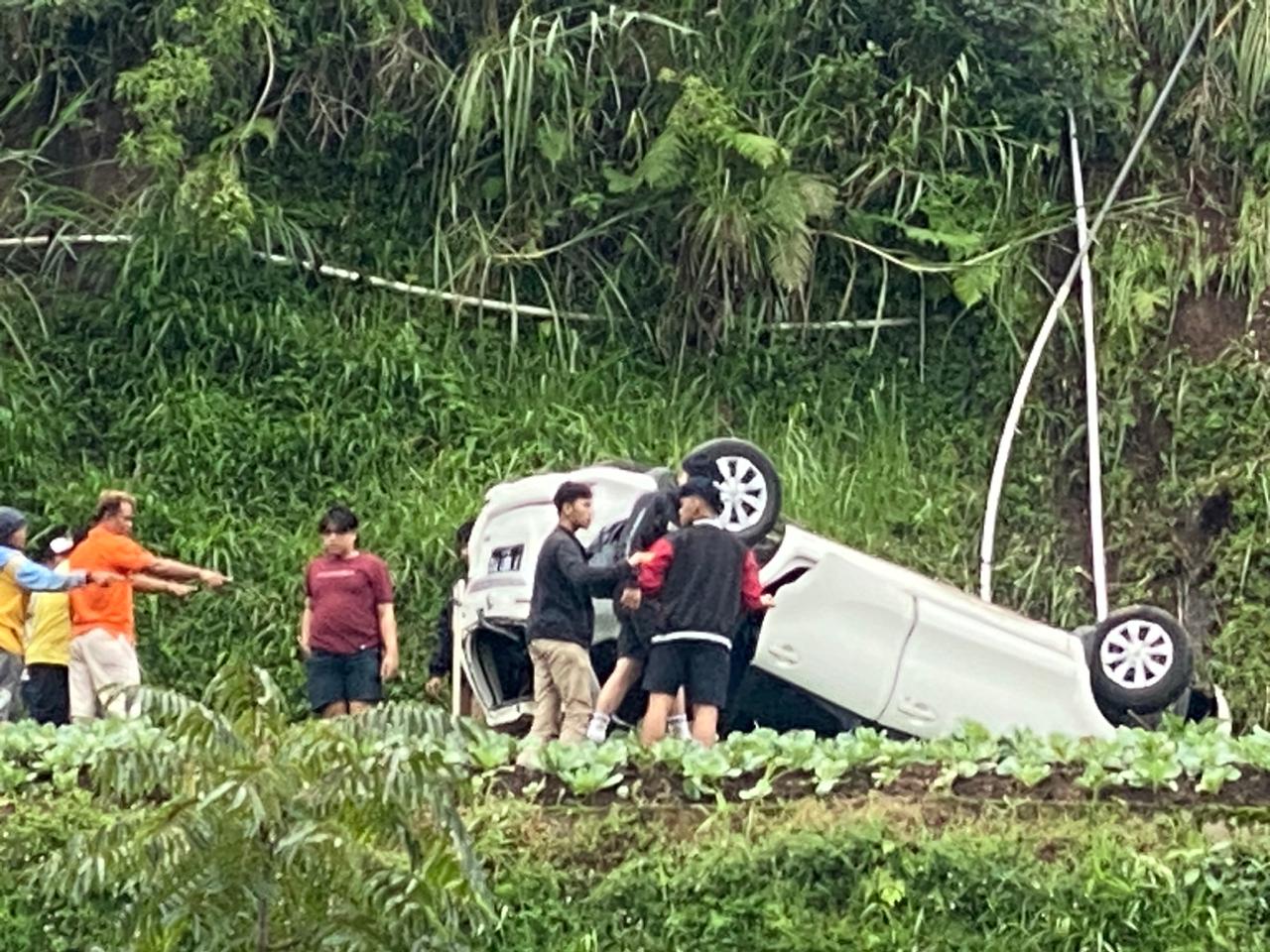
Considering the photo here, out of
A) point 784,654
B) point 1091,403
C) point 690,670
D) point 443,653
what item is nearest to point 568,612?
point 690,670

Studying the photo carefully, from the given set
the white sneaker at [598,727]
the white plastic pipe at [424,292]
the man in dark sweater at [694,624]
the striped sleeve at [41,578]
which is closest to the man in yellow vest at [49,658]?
the striped sleeve at [41,578]

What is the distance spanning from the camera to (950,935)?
10.9 m

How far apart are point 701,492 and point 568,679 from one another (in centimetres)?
105

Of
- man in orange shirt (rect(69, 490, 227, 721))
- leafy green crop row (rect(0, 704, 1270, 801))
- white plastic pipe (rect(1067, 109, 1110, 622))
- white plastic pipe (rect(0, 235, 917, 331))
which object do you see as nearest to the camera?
leafy green crop row (rect(0, 704, 1270, 801))

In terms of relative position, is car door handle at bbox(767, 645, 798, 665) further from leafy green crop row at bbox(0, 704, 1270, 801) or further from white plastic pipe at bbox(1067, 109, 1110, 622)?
white plastic pipe at bbox(1067, 109, 1110, 622)

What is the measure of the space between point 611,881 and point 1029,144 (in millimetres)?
8795

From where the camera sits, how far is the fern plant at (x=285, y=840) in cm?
902

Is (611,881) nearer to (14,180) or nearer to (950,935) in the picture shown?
(950,935)

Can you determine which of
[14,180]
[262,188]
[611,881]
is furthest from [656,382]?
[611,881]

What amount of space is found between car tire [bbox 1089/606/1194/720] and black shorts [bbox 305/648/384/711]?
3.51m

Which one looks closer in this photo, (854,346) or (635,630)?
(635,630)

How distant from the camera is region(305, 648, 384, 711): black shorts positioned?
13719mm

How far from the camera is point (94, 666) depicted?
13414mm

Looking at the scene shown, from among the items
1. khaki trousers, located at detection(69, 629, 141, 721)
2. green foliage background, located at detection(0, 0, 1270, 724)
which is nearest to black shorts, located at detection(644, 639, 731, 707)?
khaki trousers, located at detection(69, 629, 141, 721)
